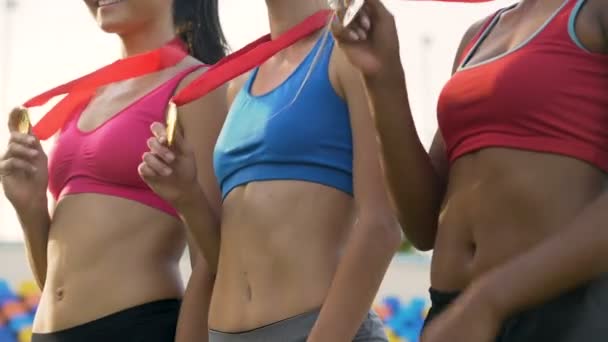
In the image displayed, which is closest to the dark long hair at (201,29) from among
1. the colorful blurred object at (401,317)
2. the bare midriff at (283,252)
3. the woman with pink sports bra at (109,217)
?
the woman with pink sports bra at (109,217)

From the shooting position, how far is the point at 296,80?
8.21 feet

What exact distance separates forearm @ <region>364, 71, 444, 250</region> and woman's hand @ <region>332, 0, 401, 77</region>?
3 centimetres

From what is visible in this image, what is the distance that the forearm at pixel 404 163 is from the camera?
2.01 meters

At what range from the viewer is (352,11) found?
192cm

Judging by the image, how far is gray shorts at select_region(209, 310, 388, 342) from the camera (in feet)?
7.59

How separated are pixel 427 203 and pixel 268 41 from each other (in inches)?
24.9

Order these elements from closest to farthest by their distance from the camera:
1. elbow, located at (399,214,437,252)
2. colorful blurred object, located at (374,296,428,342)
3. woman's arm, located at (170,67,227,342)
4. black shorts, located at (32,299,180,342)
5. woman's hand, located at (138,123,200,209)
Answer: elbow, located at (399,214,437,252) < woman's hand, located at (138,123,200,209) < woman's arm, located at (170,67,227,342) < black shorts, located at (32,299,180,342) < colorful blurred object, located at (374,296,428,342)

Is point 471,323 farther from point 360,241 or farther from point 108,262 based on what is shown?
point 108,262

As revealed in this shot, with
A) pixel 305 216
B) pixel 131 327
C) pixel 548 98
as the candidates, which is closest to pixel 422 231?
pixel 305 216

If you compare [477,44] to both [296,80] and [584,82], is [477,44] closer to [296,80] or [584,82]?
[584,82]

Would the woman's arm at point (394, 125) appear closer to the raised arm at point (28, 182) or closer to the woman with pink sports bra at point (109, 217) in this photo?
the woman with pink sports bra at point (109, 217)

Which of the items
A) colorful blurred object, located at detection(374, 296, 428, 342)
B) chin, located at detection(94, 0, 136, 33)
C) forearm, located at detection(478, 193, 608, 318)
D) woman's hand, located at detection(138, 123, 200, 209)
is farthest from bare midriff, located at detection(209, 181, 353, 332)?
colorful blurred object, located at detection(374, 296, 428, 342)

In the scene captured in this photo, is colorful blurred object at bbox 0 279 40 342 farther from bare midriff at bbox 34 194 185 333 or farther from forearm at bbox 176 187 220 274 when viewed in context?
forearm at bbox 176 187 220 274

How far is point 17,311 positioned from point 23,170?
4581mm
